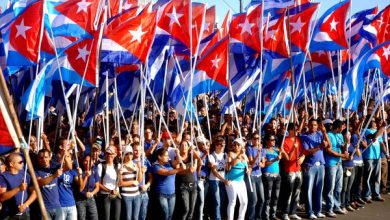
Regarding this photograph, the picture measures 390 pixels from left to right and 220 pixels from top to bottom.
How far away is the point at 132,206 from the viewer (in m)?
8.69

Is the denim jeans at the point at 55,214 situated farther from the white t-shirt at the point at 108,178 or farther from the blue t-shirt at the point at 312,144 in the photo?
the blue t-shirt at the point at 312,144

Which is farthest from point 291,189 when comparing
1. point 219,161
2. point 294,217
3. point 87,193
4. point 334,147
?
point 87,193

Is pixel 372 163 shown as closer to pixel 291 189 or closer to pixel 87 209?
pixel 291 189

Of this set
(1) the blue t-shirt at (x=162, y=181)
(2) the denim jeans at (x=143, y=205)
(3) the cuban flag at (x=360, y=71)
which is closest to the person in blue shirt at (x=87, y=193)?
(2) the denim jeans at (x=143, y=205)

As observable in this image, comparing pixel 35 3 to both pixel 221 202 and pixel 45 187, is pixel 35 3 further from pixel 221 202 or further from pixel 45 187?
pixel 221 202

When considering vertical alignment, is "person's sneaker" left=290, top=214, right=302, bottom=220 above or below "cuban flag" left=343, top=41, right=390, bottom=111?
below

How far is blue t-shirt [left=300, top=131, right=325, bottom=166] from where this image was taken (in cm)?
1073

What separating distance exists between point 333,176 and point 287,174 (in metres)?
1.11

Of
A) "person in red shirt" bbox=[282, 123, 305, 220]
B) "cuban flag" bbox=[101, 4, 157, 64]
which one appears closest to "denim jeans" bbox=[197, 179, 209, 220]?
"person in red shirt" bbox=[282, 123, 305, 220]

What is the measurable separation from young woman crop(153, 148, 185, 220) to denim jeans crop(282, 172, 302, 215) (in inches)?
92.0

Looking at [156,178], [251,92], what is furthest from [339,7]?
[156,178]

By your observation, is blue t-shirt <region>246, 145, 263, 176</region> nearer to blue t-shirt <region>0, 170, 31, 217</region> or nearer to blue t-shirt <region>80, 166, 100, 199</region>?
blue t-shirt <region>80, 166, 100, 199</region>

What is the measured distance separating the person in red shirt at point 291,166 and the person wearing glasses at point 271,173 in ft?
0.74

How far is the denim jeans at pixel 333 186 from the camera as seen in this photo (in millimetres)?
11141
